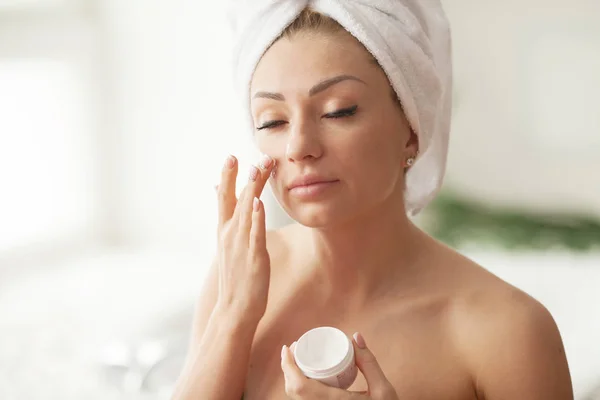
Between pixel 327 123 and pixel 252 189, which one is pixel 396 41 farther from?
pixel 252 189

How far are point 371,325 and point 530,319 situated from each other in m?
0.20

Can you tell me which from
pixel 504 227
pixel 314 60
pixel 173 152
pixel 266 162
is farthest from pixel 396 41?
pixel 504 227

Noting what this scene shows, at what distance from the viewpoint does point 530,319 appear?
3.00ft

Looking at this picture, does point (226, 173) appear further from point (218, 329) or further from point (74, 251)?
point (74, 251)

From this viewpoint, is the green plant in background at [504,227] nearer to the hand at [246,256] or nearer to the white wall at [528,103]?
the white wall at [528,103]

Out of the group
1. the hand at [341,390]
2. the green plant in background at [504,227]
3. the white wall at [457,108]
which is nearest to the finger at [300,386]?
the hand at [341,390]

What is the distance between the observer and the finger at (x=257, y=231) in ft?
3.08

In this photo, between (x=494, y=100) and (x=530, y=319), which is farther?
(x=494, y=100)

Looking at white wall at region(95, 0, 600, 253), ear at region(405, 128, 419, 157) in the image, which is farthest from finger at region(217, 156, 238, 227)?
A: white wall at region(95, 0, 600, 253)

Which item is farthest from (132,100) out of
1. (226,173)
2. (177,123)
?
(226,173)

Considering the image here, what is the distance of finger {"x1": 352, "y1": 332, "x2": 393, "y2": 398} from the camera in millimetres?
790

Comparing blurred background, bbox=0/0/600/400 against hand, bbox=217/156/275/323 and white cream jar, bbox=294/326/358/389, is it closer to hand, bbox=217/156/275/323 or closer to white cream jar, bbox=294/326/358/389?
hand, bbox=217/156/275/323

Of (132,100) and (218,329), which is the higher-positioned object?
(132,100)

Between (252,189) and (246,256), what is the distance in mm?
86
